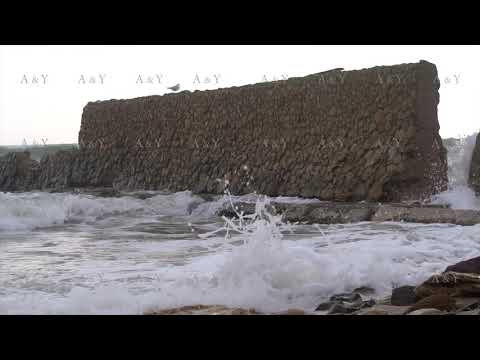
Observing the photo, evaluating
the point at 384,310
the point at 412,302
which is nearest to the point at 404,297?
the point at 412,302

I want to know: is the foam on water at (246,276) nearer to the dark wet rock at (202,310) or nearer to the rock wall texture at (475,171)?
the dark wet rock at (202,310)

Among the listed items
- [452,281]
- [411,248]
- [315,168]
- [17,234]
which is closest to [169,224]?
[17,234]

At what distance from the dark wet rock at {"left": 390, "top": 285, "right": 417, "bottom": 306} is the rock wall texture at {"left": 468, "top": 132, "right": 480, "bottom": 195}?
674 cm

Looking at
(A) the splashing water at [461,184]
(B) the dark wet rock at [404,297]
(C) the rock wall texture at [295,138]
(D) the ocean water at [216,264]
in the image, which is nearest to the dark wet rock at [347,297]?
(D) the ocean water at [216,264]

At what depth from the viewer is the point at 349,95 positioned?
1088cm

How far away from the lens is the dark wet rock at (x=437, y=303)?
3199 millimetres

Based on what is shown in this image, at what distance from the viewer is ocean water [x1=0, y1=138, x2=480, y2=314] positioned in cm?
374

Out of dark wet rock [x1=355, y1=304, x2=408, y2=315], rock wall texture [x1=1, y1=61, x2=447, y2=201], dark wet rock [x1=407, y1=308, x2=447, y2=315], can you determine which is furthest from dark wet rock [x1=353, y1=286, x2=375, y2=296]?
rock wall texture [x1=1, y1=61, x2=447, y2=201]

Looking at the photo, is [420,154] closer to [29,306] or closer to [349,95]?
[349,95]

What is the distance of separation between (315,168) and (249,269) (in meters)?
7.19

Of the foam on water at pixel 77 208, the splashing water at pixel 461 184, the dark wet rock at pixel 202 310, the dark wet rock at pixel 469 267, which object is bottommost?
the foam on water at pixel 77 208

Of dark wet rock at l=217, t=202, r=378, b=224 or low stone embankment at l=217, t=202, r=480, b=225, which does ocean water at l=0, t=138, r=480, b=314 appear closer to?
low stone embankment at l=217, t=202, r=480, b=225

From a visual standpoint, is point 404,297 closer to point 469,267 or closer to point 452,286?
point 452,286

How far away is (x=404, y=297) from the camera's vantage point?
3.53 metres
